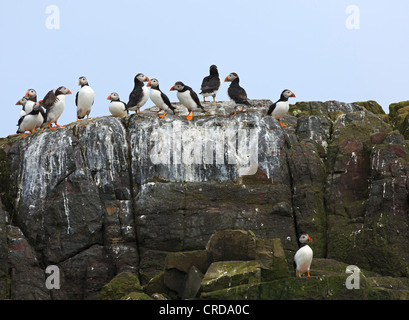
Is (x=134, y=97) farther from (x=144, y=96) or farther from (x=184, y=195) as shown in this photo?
(x=184, y=195)

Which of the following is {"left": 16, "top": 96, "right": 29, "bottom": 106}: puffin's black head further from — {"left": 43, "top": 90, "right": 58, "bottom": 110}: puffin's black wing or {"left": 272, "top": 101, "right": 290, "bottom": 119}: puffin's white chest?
{"left": 272, "top": 101, "right": 290, "bottom": 119}: puffin's white chest

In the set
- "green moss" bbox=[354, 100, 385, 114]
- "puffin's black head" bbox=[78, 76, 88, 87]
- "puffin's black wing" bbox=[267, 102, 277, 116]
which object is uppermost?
"puffin's black head" bbox=[78, 76, 88, 87]

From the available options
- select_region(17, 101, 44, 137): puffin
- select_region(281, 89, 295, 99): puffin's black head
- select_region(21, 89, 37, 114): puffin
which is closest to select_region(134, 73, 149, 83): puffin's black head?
select_region(17, 101, 44, 137): puffin

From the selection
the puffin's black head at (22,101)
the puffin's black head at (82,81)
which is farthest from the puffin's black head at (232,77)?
the puffin's black head at (22,101)

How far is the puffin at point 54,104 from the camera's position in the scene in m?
26.0

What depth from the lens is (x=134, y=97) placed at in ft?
87.3

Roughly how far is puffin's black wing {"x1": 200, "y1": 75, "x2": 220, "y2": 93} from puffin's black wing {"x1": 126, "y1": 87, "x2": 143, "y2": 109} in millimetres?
1965

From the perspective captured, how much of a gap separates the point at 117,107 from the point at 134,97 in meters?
0.60

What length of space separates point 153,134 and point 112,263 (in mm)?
4024

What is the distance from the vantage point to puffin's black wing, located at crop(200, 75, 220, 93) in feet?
88.9

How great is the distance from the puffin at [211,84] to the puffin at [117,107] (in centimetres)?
247
